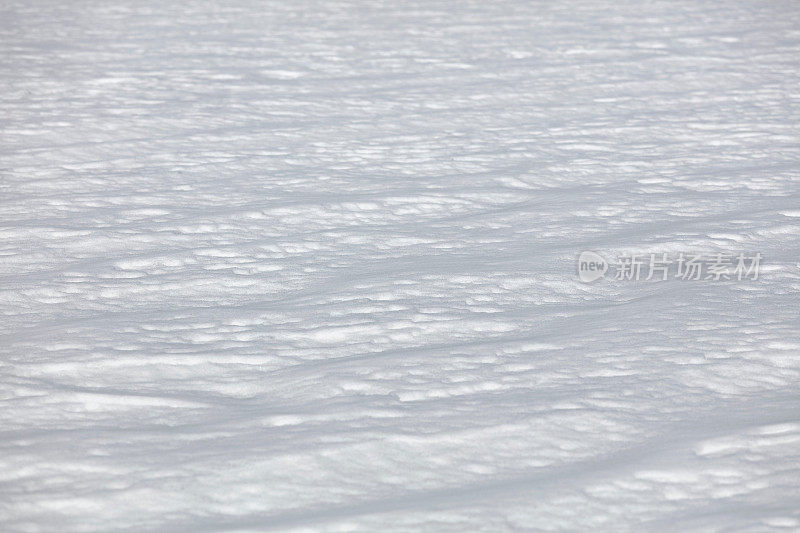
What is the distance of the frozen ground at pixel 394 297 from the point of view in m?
1.04

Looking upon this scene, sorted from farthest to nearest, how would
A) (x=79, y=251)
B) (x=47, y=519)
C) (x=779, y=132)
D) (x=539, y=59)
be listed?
(x=539, y=59), (x=779, y=132), (x=79, y=251), (x=47, y=519)

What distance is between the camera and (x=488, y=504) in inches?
39.3

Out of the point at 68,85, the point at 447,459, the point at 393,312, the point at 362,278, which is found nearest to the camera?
the point at 447,459

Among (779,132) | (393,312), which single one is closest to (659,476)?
(393,312)

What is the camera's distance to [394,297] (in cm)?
153

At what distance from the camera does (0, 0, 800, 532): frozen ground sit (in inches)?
40.9

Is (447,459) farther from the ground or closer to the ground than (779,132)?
closer to the ground

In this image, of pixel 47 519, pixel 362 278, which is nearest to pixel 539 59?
pixel 362 278

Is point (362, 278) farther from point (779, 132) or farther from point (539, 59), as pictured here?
point (539, 59)

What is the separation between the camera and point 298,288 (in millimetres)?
1578

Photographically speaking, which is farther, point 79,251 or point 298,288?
point 79,251

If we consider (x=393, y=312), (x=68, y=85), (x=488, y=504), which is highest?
(x=68, y=85)

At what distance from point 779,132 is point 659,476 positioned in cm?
162

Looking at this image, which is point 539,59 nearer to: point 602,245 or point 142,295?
point 602,245
